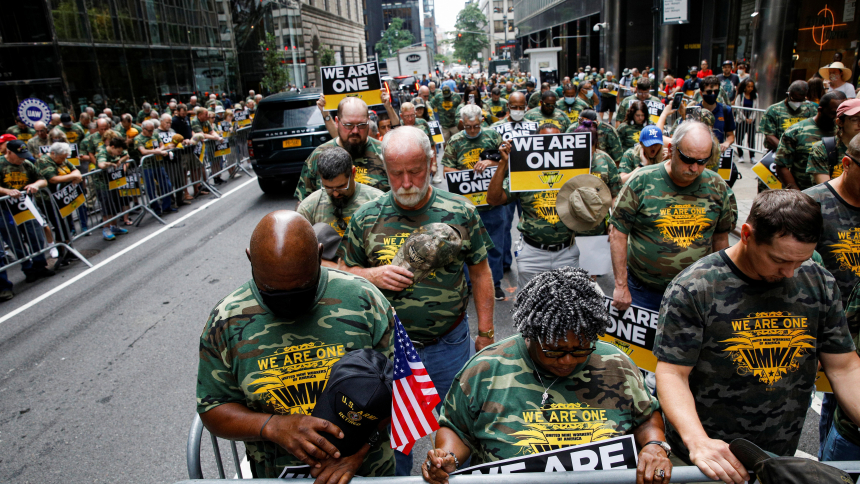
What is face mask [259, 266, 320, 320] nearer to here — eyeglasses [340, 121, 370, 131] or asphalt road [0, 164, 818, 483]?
→ asphalt road [0, 164, 818, 483]

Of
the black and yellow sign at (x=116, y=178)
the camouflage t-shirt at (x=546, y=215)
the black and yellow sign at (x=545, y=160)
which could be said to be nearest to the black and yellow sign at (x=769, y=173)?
the camouflage t-shirt at (x=546, y=215)

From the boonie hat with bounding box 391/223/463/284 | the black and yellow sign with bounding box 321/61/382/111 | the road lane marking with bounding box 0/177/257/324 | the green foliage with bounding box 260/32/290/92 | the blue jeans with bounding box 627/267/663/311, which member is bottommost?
the road lane marking with bounding box 0/177/257/324

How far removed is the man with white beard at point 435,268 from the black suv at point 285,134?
9260 mm

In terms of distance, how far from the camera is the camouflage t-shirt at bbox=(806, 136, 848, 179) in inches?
180

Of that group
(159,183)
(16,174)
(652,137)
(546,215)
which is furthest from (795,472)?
(159,183)

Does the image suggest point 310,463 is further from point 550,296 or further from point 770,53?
point 770,53

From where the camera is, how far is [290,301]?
6.72 feet

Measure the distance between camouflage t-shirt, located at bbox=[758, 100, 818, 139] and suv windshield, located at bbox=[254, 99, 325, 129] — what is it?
847 cm

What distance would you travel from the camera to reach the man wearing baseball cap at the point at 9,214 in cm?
822

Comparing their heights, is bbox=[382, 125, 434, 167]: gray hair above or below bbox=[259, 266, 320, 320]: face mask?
above

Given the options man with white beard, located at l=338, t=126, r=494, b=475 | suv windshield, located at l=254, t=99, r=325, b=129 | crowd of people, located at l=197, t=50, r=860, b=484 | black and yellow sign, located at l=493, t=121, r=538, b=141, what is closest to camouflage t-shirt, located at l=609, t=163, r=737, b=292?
crowd of people, located at l=197, t=50, r=860, b=484

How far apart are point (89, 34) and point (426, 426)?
24.8 metres

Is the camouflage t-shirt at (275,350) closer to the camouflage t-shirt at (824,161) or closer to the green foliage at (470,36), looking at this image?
the camouflage t-shirt at (824,161)

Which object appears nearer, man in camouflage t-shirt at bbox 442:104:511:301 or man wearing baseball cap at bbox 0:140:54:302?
man in camouflage t-shirt at bbox 442:104:511:301
